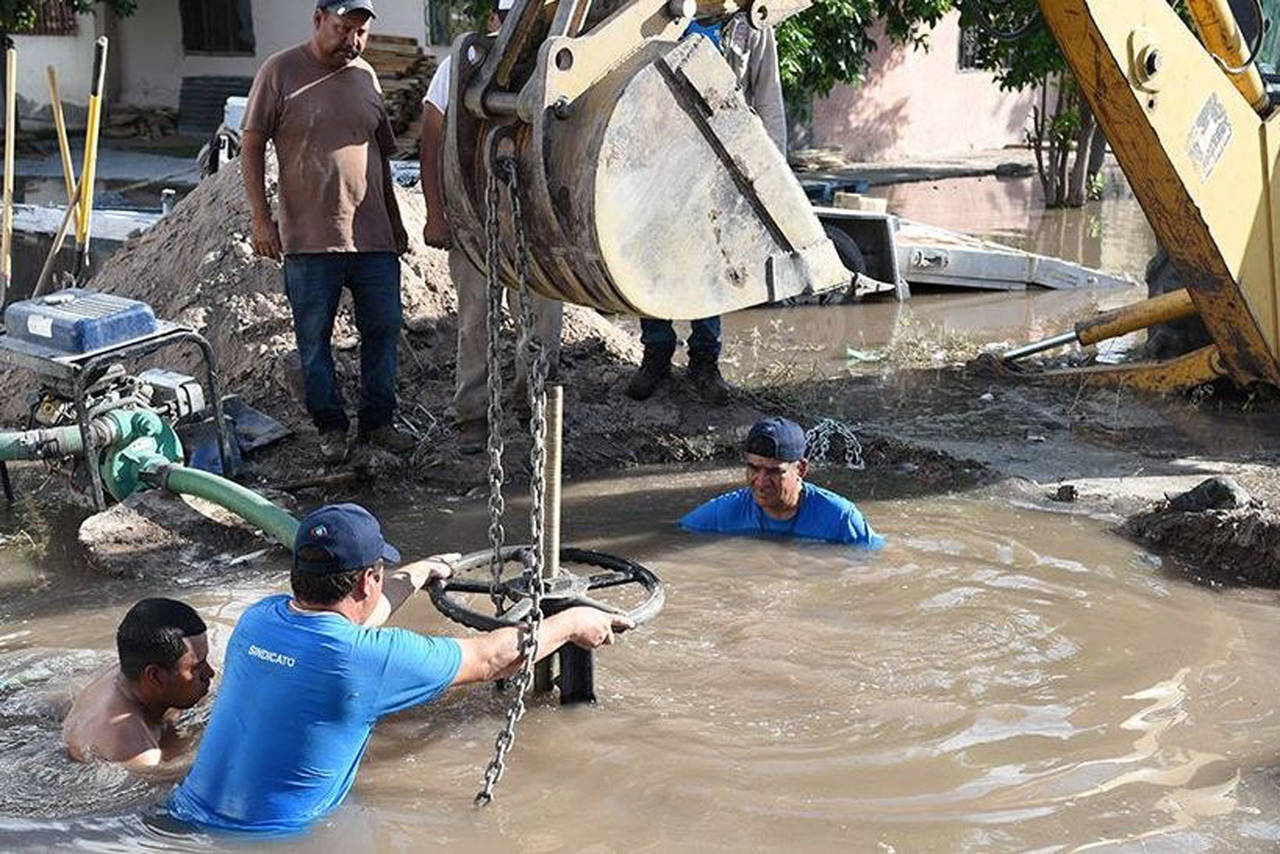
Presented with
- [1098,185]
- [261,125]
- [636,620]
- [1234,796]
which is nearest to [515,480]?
[261,125]

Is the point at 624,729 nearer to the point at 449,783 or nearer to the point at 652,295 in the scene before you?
the point at 449,783

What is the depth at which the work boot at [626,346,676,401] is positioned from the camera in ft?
27.2

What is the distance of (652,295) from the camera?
13.9ft

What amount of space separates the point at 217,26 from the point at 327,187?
1701cm

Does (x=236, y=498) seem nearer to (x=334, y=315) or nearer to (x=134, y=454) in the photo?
(x=134, y=454)

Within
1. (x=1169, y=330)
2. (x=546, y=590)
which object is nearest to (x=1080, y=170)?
(x=1169, y=330)

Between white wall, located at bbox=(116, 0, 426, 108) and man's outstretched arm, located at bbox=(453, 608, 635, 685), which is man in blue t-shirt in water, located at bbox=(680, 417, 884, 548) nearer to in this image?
man's outstretched arm, located at bbox=(453, 608, 635, 685)

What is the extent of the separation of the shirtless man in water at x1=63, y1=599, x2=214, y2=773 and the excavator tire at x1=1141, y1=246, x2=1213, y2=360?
643 centimetres

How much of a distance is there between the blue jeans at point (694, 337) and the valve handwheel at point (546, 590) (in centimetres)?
330

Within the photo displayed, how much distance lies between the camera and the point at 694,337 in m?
8.32

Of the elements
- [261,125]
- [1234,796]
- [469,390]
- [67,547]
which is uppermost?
[261,125]

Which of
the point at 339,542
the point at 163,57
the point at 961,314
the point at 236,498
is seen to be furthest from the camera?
the point at 163,57

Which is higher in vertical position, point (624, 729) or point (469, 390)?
point (469, 390)

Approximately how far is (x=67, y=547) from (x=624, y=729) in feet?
9.74
